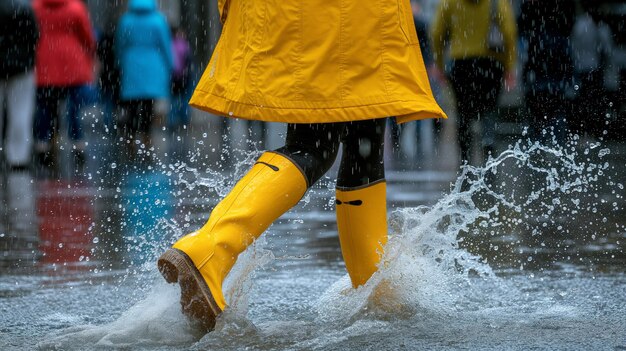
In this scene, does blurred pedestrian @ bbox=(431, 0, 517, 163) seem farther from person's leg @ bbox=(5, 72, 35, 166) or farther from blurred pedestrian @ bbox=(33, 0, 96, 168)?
blurred pedestrian @ bbox=(33, 0, 96, 168)

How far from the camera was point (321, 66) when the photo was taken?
12.2ft

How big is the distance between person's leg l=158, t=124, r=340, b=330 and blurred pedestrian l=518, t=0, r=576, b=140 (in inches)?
340

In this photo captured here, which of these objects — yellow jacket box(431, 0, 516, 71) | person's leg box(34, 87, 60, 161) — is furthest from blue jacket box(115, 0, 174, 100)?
yellow jacket box(431, 0, 516, 71)

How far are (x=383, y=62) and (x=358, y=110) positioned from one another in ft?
0.55

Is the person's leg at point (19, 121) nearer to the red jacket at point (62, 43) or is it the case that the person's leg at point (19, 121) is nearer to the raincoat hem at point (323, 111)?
the red jacket at point (62, 43)

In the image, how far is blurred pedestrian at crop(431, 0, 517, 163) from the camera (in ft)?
32.2

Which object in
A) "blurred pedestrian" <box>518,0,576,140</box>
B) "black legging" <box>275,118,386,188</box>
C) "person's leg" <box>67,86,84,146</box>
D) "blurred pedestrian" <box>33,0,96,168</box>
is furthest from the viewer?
"person's leg" <box>67,86,84,146</box>

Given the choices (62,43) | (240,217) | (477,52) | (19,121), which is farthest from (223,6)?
(62,43)

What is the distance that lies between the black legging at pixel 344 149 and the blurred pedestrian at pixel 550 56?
844 centimetres

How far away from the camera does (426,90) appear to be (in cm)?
384

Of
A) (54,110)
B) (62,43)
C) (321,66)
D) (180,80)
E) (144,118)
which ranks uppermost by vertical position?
(321,66)

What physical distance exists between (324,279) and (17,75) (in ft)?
22.4

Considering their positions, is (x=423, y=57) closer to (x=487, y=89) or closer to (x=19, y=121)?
(x=487, y=89)

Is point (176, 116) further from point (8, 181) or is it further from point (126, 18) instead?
point (8, 181)
